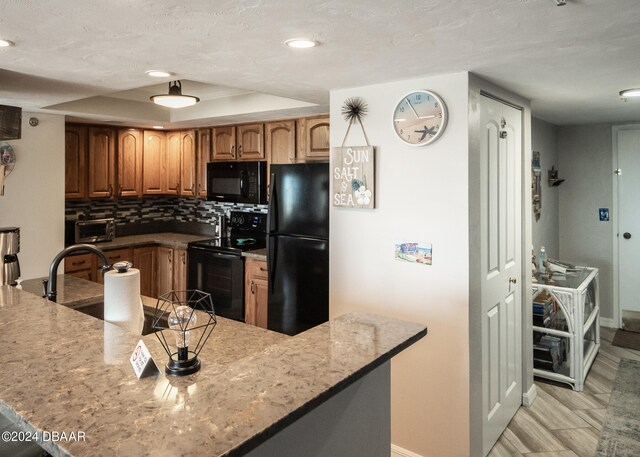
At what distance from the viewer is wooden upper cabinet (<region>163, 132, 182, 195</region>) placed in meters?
5.24

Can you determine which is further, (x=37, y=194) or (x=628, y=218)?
(x=628, y=218)

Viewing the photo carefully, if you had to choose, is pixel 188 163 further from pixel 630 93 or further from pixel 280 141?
pixel 630 93

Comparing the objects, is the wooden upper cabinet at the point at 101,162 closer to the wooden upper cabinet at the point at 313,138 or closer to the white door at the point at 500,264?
the wooden upper cabinet at the point at 313,138

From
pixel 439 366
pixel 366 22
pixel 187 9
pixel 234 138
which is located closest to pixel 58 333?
pixel 187 9

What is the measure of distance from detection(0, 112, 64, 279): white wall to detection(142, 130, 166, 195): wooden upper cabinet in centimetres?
120

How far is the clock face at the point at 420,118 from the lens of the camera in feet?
7.49

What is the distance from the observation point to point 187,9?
141 cm

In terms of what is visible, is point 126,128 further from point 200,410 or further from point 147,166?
point 200,410

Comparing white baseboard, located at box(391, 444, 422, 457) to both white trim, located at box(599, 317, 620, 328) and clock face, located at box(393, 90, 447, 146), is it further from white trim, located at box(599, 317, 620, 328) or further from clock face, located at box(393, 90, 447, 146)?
white trim, located at box(599, 317, 620, 328)

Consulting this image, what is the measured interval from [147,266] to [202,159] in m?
1.32

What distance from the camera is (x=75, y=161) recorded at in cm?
454

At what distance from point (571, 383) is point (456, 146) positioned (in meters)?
2.36

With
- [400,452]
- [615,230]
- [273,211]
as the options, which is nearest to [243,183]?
[273,211]

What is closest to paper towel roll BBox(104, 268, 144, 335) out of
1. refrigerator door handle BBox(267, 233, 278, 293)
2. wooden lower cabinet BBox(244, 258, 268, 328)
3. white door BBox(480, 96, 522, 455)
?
refrigerator door handle BBox(267, 233, 278, 293)
